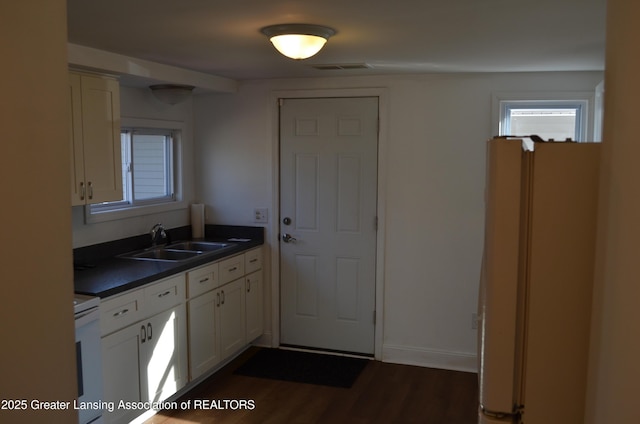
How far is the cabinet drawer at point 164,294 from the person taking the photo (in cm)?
343

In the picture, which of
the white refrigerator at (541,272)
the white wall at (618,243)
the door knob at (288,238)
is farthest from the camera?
the door knob at (288,238)

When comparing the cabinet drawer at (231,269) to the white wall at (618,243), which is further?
the cabinet drawer at (231,269)

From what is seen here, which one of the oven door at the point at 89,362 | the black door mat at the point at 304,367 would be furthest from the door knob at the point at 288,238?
the oven door at the point at 89,362

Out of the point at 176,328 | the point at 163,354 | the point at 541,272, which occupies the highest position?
the point at 541,272

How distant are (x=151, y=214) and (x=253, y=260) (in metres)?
0.87

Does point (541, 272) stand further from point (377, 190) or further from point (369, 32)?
point (377, 190)

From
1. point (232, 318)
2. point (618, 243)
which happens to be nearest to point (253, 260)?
point (232, 318)

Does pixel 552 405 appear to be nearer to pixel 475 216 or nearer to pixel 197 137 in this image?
pixel 475 216

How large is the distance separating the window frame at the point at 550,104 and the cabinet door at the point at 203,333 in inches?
93.7

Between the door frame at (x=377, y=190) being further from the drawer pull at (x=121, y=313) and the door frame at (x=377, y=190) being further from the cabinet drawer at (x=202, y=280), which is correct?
the drawer pull at (x=121, y=313)

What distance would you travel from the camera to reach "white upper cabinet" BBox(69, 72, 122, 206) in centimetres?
323

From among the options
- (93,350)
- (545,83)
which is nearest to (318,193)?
(545,83)

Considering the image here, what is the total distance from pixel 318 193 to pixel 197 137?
118 centimetres

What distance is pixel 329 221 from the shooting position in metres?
4.68
